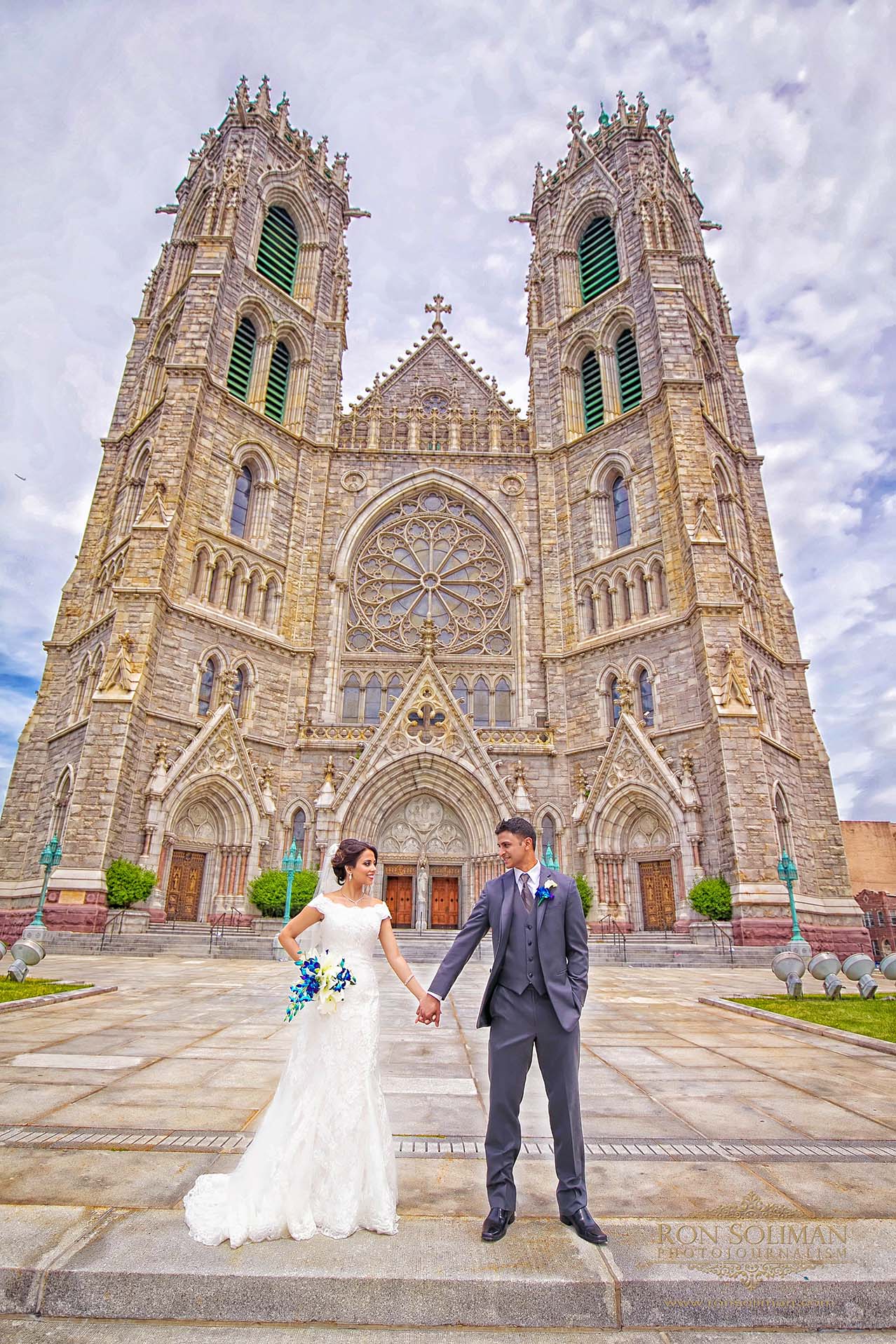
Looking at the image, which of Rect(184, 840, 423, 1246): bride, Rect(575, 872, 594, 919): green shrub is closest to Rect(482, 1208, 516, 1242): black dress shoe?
Rect(184, 840, 423, 1246): bride

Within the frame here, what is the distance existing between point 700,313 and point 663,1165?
32.1 metres

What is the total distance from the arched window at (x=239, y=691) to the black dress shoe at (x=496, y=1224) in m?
21.3

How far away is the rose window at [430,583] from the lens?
26859 millimetres

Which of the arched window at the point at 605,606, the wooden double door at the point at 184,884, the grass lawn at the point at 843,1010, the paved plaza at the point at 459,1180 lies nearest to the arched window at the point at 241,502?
the wooden double door at the point at 184,884

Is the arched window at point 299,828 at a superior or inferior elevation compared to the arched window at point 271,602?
inferior

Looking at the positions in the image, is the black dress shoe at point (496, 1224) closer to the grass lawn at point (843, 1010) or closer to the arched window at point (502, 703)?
the grass lawn at point (843, 1010)

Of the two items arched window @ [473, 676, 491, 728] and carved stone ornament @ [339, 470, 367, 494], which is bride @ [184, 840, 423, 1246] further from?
carved stone ornament @ [339, 470, 367, 494]

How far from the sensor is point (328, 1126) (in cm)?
312

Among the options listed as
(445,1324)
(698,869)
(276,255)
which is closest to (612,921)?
(698,869)

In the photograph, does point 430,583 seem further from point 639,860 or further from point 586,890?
point 586,890

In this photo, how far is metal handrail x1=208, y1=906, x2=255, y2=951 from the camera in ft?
63.6

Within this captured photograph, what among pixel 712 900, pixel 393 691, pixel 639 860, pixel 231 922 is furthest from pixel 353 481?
pixel 712 900

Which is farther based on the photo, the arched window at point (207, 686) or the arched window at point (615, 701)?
the arched window at point (615, 701)

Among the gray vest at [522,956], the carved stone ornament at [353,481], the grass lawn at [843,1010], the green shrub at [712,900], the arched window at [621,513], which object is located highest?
the carved stone ornament at [353,481]
